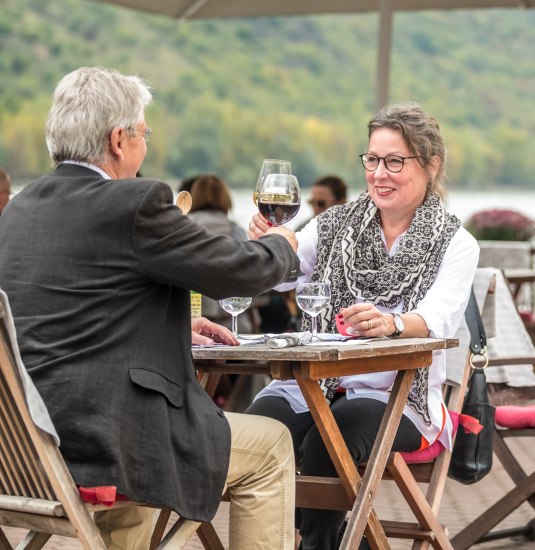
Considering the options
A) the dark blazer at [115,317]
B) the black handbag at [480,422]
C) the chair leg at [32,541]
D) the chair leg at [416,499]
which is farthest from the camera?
the black handbag at [480,422]

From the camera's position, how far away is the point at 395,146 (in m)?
3.13

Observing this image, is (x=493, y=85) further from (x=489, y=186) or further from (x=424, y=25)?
(x=489, y=186)

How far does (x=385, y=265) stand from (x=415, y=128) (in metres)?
0.42

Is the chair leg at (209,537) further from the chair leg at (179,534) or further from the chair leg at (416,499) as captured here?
the chair leg at (179,534)

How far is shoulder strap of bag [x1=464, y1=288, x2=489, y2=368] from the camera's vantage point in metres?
3.27

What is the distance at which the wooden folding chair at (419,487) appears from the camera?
271 centimetres

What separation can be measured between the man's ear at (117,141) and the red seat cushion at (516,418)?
1.97 m

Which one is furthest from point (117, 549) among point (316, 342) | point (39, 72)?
point (39, 72)

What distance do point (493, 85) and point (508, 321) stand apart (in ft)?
87.7

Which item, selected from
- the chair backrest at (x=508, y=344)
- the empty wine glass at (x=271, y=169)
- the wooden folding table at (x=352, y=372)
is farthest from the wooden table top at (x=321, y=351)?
the chair backrest at (x=508, y=344)

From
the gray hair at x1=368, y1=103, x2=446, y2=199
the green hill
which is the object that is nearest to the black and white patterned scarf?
the gray hair at x1=368, y1=103, x2=446, y2=199

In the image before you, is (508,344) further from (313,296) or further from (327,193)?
(327,193)

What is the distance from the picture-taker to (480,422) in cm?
320

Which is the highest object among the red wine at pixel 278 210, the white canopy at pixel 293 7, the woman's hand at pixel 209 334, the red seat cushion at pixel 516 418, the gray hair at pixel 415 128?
the white canopy at pixel 293 7
